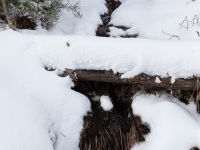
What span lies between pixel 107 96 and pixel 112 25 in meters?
2.30

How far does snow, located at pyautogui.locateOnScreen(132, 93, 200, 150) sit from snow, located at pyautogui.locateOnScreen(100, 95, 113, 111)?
9.9 inches

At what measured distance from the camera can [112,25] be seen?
4262 millimetres

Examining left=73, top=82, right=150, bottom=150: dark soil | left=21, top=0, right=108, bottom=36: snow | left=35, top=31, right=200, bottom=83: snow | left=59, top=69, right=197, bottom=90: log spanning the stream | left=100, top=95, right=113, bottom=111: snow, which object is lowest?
left=73, top=82, right=150, bottom=150: dark soil

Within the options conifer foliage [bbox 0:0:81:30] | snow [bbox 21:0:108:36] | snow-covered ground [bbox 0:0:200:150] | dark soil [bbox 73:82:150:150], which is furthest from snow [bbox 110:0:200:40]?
dark soil [bbox 73:82:150:150]

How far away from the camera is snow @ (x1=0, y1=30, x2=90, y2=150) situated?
5.54 feet

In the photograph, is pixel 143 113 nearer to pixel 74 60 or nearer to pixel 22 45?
pixel 74 60

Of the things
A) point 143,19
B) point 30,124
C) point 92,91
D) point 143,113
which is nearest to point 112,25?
point 143,19

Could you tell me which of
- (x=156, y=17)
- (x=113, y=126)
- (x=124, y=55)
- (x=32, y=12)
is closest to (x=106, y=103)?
(x=113, y=126)

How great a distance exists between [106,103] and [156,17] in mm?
2430

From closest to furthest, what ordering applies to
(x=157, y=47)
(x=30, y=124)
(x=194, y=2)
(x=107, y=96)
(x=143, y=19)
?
(x=30, y=124) → (x=157, y=47) → (x=107, y=96) → (x=194, y=2) → (x=143, y=19)

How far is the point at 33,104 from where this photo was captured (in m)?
1.91

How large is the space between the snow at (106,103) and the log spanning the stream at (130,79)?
0.21 meters

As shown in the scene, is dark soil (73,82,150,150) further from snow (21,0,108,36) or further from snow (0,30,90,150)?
snow (21,0,108,36)

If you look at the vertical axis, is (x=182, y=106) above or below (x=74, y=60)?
below
